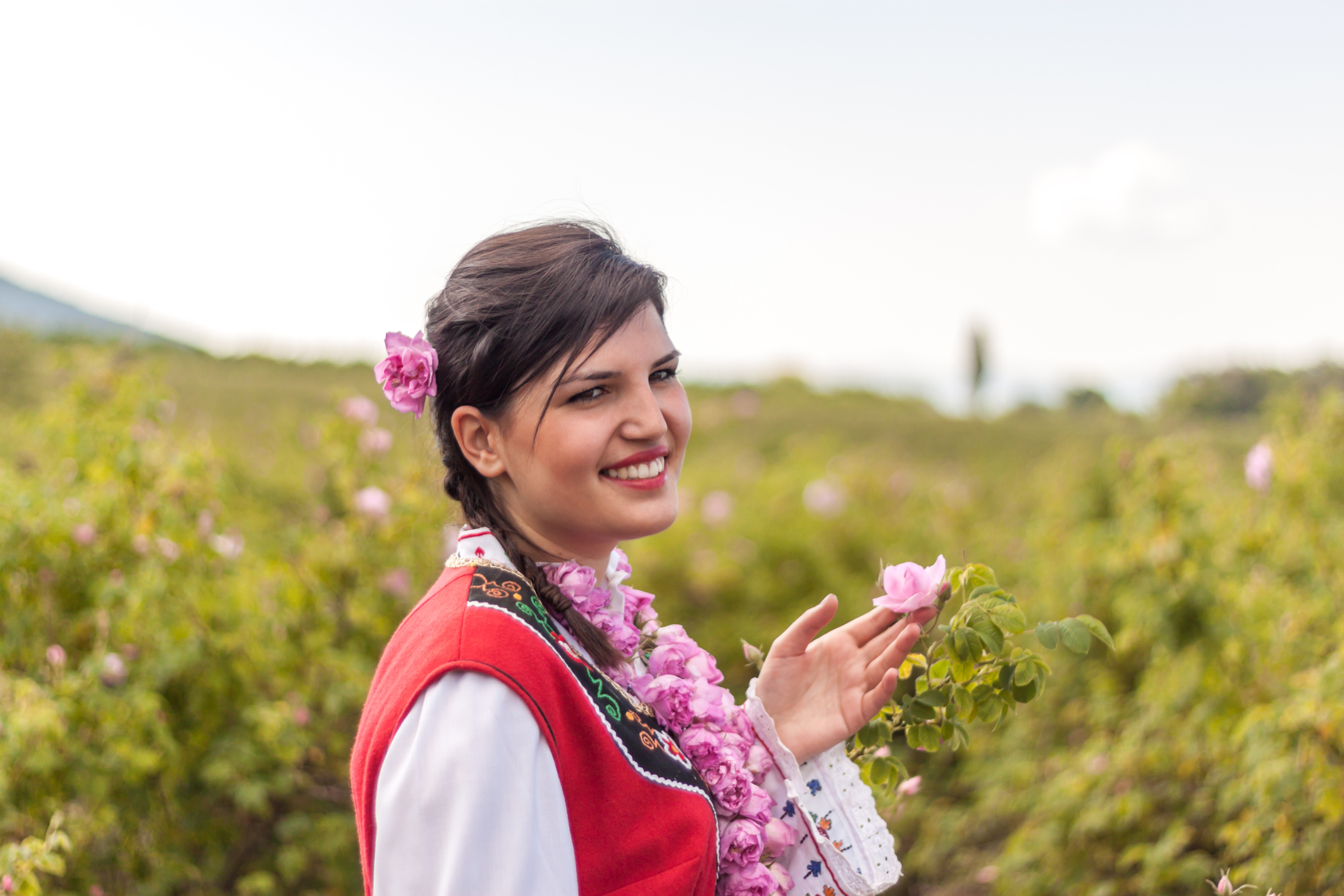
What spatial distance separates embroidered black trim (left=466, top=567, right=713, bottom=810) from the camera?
1120 millimetres

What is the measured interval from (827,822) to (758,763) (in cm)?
14

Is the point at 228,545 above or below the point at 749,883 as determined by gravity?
below

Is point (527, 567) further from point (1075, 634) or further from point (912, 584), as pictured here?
point (1075, 634)

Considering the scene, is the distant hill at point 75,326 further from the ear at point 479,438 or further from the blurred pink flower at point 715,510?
the blurred pink flower at point 715,510

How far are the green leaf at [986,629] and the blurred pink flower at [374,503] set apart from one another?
2269mm

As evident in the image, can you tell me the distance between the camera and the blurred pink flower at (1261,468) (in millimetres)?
3496

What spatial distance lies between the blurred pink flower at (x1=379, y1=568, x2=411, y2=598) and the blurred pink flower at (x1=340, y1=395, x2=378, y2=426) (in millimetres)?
615

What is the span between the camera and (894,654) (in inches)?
53.8

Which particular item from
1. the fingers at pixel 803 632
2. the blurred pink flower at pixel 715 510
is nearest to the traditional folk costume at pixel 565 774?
the fingers at pixel 803 632

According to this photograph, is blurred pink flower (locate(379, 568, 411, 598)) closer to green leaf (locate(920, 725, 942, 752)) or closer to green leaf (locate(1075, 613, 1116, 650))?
green leaf (locate(920, 725, 942, 752))

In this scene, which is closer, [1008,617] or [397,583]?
[1008,617]

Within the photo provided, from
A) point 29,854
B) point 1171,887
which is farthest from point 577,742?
point 1171,887

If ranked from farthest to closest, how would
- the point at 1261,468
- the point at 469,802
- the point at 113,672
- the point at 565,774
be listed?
1. the point at 1261,468
2. the point at 113,672
3. the point at 565,774
4. the point at 469,802

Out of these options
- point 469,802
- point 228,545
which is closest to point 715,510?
point 228,545
